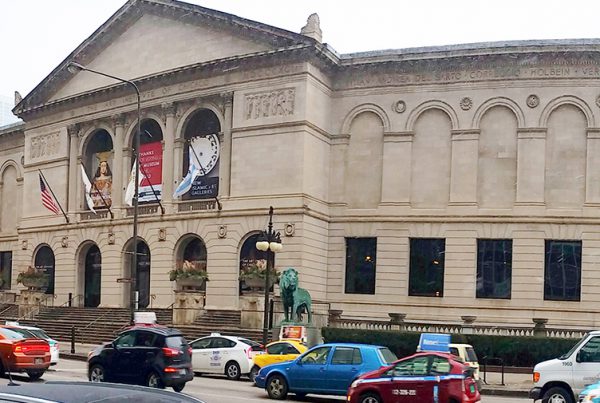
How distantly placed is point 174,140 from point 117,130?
210 inches

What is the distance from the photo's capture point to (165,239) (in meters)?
48.0

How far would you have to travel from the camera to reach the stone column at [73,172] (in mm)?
54281

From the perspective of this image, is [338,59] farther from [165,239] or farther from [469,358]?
[469,358]

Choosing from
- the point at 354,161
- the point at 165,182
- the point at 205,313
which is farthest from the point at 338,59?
the point at 205,313

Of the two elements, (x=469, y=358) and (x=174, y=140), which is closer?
(x=469, y=358)

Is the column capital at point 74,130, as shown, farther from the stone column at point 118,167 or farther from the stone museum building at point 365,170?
the stone museum building at point 365,170

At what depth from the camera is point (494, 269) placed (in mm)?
41969

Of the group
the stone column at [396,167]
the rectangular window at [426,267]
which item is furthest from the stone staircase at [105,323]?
the stone column at [396,167]

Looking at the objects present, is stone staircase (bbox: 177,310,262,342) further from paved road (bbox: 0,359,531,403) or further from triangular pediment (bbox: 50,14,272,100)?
triangular pediment (bbox: 50,14,272,100)

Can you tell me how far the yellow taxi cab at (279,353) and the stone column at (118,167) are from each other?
28.6m

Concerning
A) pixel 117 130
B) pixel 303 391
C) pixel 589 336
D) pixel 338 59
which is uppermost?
pixel 338 59

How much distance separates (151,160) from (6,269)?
69.9ft

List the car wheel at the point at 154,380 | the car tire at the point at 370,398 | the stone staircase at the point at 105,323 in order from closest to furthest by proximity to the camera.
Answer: the car tire at the point at 370,398, the car wheel at the point at 154,380, the stone staircase at the point at 105,323

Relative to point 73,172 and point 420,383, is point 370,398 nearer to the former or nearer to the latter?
point 420,383
